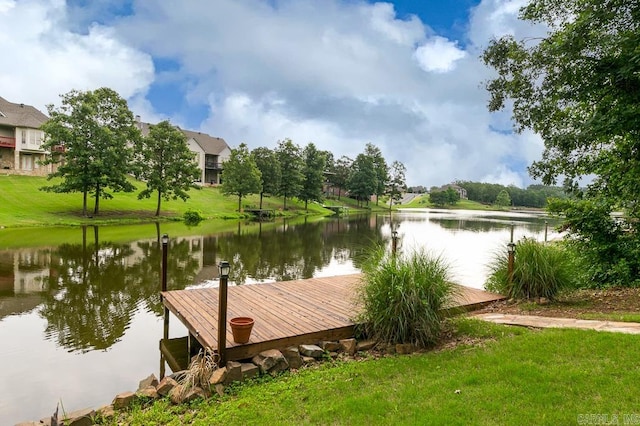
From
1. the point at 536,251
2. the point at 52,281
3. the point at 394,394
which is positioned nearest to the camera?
the point at 394,394

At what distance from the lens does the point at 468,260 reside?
52.9 ft

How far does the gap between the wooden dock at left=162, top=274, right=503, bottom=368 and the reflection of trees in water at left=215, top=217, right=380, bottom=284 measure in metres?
2.30

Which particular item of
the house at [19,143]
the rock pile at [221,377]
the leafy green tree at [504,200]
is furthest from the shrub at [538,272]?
the leafy green tree at [504,200]

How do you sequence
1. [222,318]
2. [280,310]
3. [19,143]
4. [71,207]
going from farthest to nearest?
[19,143] → [71,207] → [280,310] → [222,318]

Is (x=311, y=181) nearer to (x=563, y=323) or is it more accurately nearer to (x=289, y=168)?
(x=289, y=168)

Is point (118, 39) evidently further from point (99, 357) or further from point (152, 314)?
point (99, 357)

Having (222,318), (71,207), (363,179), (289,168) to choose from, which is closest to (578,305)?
(222,318)

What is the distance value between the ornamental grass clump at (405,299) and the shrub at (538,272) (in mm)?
2445

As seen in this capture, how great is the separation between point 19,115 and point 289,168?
28515 millimetres

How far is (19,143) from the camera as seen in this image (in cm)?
3872

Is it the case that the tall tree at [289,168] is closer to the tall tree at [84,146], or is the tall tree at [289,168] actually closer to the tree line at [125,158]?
the tree line at [125,158]

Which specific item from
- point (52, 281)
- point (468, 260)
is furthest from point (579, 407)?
point (468, 260)

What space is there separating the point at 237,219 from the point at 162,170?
7.79 m

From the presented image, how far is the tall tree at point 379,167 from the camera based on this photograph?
70562mm
